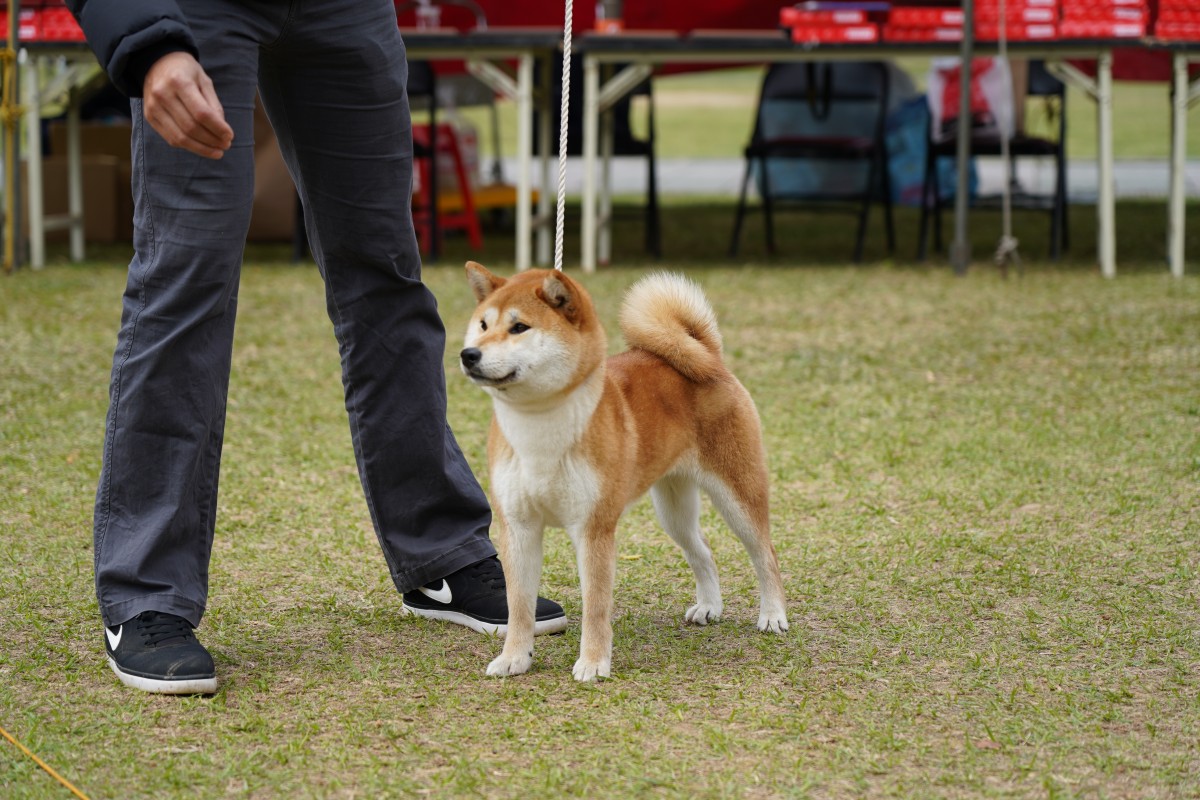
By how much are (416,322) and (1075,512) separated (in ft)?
5.57

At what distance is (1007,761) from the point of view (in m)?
2.00

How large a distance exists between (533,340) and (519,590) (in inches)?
18.6

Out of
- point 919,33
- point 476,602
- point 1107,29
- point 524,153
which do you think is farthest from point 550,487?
point 1107,29

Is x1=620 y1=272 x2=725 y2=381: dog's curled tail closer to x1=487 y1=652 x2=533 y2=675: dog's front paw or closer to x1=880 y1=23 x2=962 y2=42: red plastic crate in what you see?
x1=487 y1=652 x2=533 y2=675: dog's front paw

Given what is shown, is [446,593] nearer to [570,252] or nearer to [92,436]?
[92,436]

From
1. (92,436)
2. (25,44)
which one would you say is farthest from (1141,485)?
(25,44)

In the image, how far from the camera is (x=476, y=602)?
102 inches

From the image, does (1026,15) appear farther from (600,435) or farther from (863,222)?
(600,435)

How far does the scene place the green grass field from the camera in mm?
1995

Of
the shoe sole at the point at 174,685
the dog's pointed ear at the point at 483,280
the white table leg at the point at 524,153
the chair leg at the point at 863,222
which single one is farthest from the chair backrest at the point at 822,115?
the shoe sole at the point at 174,685

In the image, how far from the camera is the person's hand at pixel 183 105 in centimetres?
199

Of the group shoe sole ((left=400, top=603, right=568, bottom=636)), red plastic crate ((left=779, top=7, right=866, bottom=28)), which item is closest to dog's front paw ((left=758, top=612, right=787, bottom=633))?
shoe sole ((left=400, top=603, right=568, bottom=636))

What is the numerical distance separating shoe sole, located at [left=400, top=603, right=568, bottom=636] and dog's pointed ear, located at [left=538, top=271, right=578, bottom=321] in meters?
0.63

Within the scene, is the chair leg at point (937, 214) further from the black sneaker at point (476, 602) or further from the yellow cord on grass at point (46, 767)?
the yellow cord on grass at point (46, 767)
